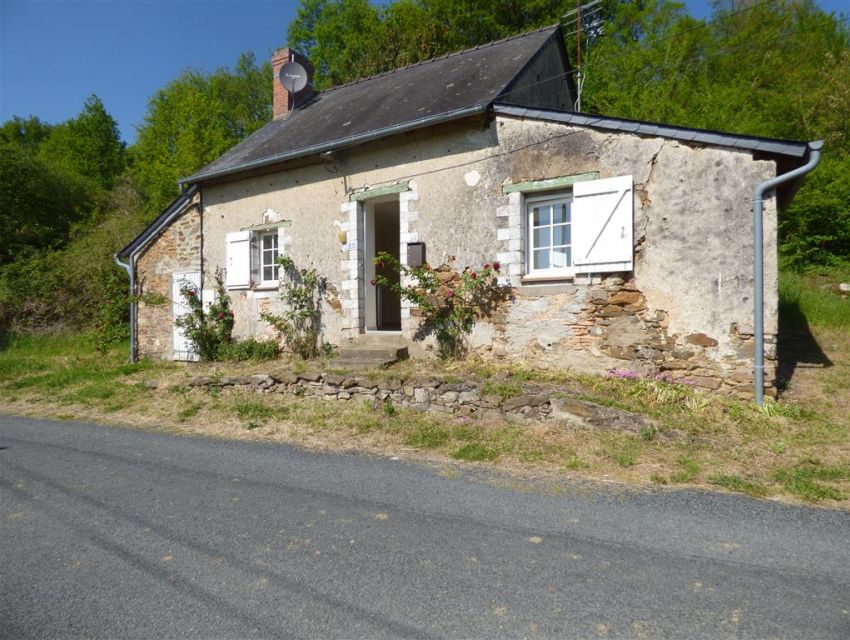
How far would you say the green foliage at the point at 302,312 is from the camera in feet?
30.6

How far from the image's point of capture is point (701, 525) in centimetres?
336

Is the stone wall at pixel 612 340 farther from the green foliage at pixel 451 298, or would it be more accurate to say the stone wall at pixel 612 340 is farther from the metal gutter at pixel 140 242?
the metal gutter at pixel 140 242

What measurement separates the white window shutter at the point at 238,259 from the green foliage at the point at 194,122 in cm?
1449

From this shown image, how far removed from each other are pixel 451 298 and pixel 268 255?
443 cm

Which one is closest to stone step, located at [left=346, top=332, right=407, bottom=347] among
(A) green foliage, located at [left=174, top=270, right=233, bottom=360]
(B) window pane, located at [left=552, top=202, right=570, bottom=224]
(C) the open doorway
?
(C) the open doorway

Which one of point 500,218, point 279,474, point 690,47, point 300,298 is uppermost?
point 690,47

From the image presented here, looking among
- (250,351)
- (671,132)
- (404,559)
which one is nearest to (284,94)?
(250,351)

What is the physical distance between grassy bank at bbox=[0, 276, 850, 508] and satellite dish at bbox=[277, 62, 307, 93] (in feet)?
23.8

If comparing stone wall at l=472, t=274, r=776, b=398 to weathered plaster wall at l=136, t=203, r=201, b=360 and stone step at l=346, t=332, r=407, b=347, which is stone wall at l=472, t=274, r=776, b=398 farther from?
weathered plaster wall at l=136, t=203, r=201, b=360

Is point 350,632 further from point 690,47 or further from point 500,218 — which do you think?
point 690,47

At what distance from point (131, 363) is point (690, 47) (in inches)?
768

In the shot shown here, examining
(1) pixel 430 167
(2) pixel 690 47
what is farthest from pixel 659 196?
(2) pixel 690 47

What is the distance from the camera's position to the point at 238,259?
1022 cm

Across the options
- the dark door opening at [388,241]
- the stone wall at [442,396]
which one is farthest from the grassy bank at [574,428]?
the dark door opening at [388,241]
